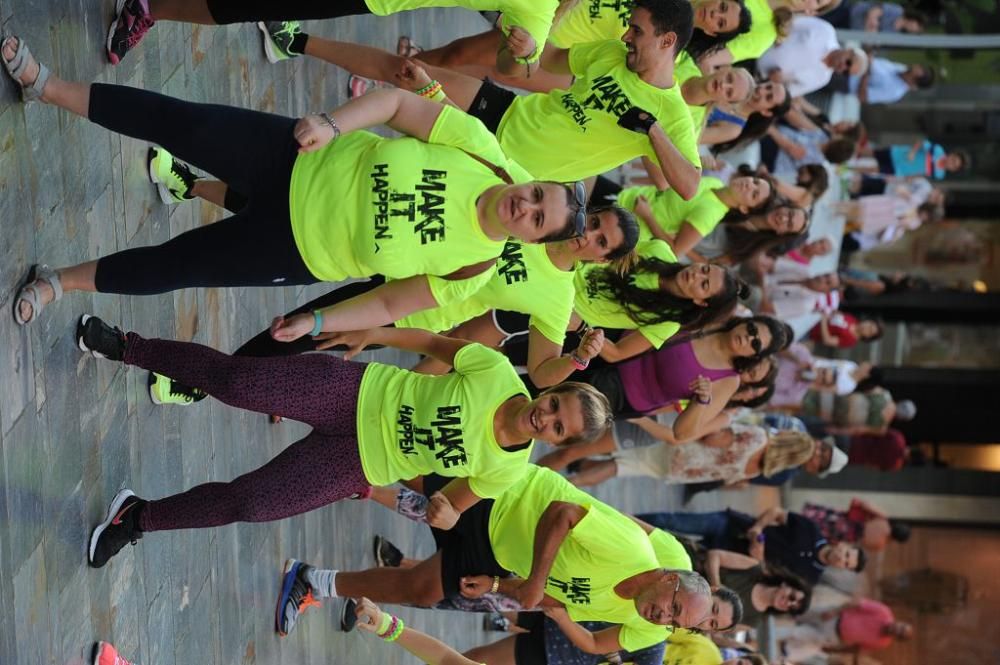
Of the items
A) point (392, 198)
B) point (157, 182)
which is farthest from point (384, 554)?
point (392, 198)

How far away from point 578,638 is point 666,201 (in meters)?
2.73

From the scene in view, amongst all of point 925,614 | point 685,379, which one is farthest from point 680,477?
Result: point 925,614

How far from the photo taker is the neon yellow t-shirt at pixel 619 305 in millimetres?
6133

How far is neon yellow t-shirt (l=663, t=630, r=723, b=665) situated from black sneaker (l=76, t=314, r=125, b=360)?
3429 mm

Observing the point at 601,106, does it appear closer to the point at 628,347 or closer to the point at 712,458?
the point at 628,347

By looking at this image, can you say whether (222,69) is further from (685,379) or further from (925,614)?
(925,614)

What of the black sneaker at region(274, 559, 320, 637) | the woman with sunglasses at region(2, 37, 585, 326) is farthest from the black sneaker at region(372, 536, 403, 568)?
the woman with sunglasses at region(2, 37, 585, 326)

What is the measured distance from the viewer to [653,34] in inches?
206

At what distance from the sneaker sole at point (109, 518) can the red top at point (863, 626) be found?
7.54 metres

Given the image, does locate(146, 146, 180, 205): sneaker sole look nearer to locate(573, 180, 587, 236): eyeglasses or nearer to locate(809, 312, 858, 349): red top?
locate(573, 180, 587, 236): eyeglasses

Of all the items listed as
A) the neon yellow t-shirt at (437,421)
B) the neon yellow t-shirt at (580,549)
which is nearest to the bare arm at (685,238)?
the neon yellow t-shirt at (580,549)

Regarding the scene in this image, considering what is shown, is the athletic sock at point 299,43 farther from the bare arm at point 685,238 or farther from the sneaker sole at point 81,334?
the bare arm at point 685,238

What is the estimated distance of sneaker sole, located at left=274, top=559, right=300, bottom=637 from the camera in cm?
586

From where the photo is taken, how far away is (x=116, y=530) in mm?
4668
